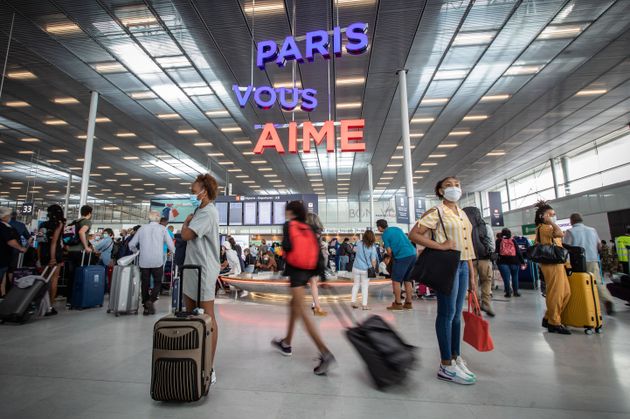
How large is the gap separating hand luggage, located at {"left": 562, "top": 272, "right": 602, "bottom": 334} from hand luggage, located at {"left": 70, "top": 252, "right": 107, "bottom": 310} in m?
7.86

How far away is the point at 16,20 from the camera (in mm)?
7438

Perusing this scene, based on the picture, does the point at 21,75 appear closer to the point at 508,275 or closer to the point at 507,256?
the point at 507,256

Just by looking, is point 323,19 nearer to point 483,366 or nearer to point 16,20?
point 16,20

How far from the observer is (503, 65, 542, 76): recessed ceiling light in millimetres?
9719

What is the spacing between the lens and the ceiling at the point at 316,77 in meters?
7.43

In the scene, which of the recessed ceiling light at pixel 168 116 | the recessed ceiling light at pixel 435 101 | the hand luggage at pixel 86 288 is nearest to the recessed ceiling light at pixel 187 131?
the recessed ceiling light at pixel 168 116

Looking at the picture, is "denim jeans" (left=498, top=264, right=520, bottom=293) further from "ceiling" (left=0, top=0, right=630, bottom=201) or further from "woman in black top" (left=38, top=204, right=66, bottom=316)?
"woman in black top" (left=38, top=204, right=66, bottom=316)

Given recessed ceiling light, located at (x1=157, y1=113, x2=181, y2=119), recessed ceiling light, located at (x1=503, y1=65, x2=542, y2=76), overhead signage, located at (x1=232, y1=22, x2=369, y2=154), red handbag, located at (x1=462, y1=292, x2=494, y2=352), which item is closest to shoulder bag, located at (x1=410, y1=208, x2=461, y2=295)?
red handbag, located at (x1=462, y1=292, x2=494, y2=352)

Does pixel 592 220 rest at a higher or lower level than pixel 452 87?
lower

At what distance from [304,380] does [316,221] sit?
1.54 metres

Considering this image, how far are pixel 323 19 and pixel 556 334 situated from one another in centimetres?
789

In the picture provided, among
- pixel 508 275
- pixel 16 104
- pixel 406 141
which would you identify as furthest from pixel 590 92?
pixel 16 104

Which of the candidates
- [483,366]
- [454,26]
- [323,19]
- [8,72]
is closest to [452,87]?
[454,26]

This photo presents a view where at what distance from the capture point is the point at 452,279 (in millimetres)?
2430
